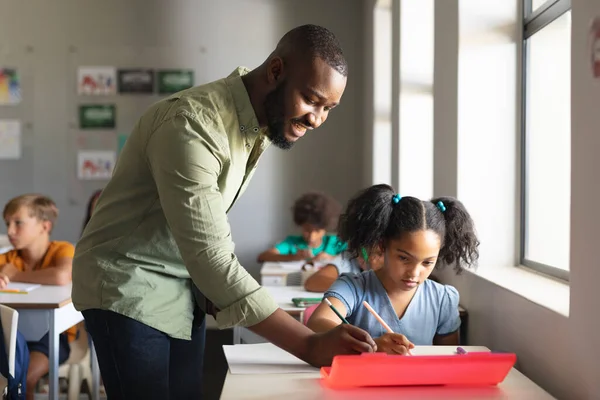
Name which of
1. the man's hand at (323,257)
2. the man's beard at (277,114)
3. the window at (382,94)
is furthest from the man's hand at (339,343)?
the window at (382,94)

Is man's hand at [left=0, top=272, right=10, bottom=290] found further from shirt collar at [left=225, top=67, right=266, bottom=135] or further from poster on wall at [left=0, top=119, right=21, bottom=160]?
poster on wall at [left=0, top=119, right=21, bottom=160]

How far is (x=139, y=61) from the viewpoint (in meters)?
5.64

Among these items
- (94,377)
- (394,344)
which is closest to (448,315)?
(394,344)

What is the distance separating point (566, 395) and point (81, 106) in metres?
4.74

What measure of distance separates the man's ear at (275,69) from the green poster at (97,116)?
4.37 metres

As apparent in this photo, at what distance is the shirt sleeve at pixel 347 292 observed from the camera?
2.10 m

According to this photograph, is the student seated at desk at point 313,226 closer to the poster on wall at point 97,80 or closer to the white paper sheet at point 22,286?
the poster on wall at point 97,80

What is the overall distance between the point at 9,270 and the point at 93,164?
7.69 ft

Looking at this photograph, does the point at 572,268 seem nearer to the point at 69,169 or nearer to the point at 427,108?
the point at 427,108

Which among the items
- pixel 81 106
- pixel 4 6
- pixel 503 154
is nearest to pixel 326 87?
pixel 503 154

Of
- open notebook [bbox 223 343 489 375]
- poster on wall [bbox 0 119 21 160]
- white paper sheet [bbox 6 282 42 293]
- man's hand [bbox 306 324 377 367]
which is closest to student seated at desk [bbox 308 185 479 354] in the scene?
open notebook [bbox 223 343 489 375]

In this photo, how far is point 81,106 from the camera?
18.5ft

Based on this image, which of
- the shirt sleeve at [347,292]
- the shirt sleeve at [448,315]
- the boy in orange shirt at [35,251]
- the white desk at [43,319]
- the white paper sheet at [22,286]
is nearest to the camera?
the shirt sleeve at [347,292]

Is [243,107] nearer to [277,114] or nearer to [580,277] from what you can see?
[277,114]
